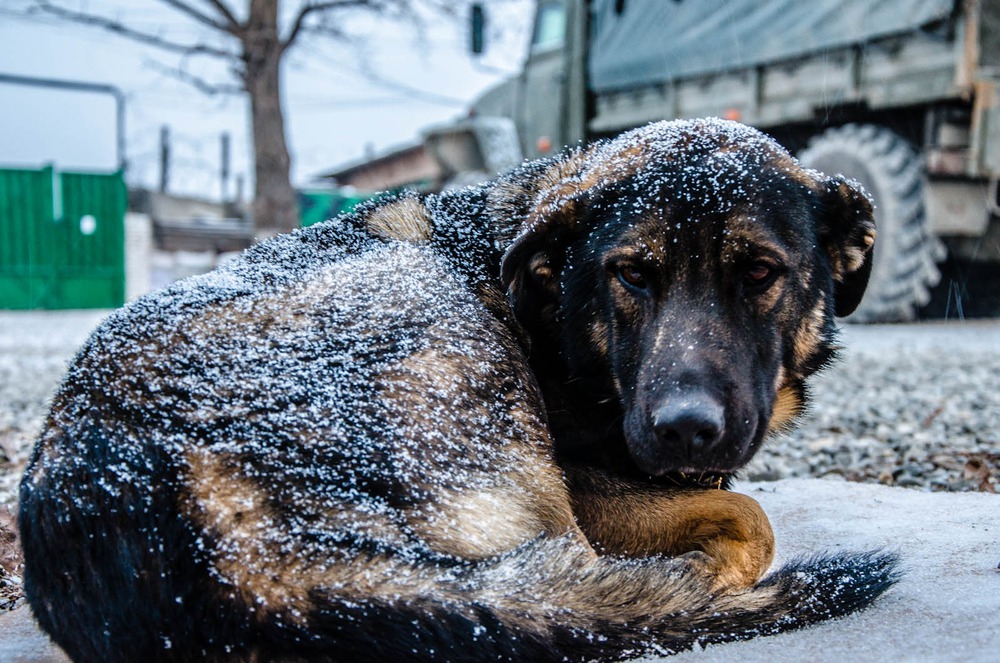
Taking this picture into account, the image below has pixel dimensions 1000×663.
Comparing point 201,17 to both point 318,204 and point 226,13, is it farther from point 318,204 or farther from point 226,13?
point 318,204

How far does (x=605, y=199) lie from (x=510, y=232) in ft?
1.25

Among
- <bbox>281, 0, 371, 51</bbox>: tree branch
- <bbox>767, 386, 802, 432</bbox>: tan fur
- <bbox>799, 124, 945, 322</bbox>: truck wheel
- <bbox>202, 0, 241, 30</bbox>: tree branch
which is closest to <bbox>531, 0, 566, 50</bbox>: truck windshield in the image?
<bbox>281, 0, 371, 51</bbox>: tree branch

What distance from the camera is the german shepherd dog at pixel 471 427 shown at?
66.4 inches

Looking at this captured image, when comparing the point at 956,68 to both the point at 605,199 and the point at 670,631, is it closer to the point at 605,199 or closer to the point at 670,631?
the point at 605,199

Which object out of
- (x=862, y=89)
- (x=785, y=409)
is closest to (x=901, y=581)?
(x=785, y=409)

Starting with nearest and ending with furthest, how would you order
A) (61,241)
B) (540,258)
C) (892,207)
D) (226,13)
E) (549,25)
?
1. (540,258)
2. (892,207)
3. (226,13)
4. (549,25)
5. (61,241)

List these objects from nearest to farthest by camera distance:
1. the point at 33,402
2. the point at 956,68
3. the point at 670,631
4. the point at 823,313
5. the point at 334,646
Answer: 1. the point at 334,646
2. the point at 670,631
3. the point at 823,313
4. the point at 33,402
5. the point at 956,68

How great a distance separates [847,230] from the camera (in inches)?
105

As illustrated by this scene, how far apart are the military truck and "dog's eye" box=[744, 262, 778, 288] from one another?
21.8ft

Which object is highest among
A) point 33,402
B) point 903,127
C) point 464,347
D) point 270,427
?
point 903,127

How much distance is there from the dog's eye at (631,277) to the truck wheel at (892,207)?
22.7ft

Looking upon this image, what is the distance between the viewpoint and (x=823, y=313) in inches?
104

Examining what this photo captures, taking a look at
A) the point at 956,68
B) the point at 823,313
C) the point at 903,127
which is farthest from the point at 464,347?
the point at 903,127

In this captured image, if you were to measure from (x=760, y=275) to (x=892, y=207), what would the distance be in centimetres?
727
